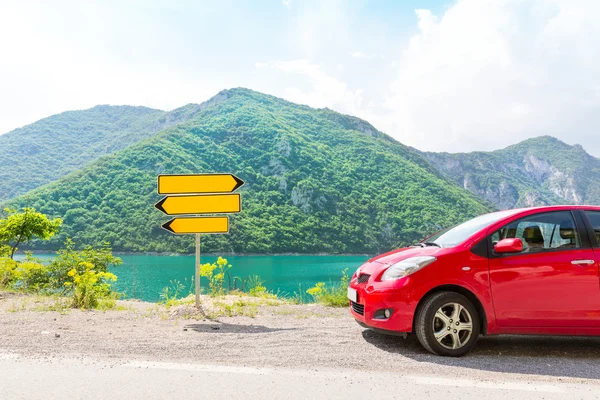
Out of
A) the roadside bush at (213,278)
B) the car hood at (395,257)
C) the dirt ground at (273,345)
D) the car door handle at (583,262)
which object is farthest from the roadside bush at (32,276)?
the car door handle at (583,262)

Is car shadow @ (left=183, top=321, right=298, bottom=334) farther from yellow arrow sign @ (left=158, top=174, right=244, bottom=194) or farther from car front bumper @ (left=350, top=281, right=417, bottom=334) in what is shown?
yellow arrow sign @ (left=158, top=174, right=244, bottom=194)

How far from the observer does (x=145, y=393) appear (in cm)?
350

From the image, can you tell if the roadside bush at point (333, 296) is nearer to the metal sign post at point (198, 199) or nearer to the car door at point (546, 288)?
the metal sign post at point (198, 199)

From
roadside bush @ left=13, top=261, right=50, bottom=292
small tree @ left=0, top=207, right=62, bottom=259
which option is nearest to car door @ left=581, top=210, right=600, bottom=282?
roadside bush @ left=13, top=261, right=50, bottom=292

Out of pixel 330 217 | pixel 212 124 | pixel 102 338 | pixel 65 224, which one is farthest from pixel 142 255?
pixel 102 338

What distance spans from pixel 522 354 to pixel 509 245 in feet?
4.02

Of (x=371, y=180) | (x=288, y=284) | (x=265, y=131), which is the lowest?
(x=288, y=284)

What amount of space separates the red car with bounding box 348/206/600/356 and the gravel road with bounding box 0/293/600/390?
291 mm

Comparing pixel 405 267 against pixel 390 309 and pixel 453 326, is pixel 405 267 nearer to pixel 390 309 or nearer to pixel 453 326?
pixel 390 309

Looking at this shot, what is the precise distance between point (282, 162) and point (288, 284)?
287 ft

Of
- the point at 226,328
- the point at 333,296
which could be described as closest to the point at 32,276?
the point at 333,296

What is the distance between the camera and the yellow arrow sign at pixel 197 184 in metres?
7.80

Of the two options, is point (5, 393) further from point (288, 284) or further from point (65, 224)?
point (65, 224)

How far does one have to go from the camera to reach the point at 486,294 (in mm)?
4824
